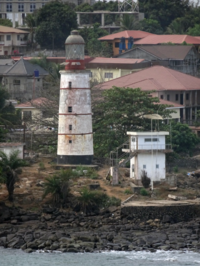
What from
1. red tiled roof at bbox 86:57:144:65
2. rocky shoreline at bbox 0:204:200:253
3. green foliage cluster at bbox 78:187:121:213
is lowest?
rocky shoreline at bbox 0:204:200:253

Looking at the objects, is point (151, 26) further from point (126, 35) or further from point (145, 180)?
point (145, 180)

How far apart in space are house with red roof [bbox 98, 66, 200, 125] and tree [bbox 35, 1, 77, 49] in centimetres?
2148

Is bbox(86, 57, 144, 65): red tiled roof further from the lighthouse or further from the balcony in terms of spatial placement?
the balcony

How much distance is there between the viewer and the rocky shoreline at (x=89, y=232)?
43.1m

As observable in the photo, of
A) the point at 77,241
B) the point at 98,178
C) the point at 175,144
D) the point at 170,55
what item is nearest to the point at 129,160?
the point at 98,178

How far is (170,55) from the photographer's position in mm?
85062

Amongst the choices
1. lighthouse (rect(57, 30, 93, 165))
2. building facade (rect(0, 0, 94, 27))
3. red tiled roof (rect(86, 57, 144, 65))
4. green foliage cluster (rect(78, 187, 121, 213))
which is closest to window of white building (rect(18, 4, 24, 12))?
building facade (rect(0, 0, 94, 27))

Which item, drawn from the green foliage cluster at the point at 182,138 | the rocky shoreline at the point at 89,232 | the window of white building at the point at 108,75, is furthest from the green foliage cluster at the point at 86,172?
the window of white building at the point at 108,75

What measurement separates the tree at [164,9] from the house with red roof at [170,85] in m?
35.9

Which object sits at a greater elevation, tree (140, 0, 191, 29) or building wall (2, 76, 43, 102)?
tree (140, 0, 191, 29)

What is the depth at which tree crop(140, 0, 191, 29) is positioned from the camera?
11081 centimetres

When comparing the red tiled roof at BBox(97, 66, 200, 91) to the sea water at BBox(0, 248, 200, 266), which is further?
the red tiled roof at BBox(97, 66, 200, 91)

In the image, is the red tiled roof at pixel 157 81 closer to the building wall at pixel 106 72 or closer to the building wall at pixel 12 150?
the building wall at pixel 106 72

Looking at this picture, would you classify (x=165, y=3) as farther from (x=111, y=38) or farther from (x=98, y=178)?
(x=98, y=178)
